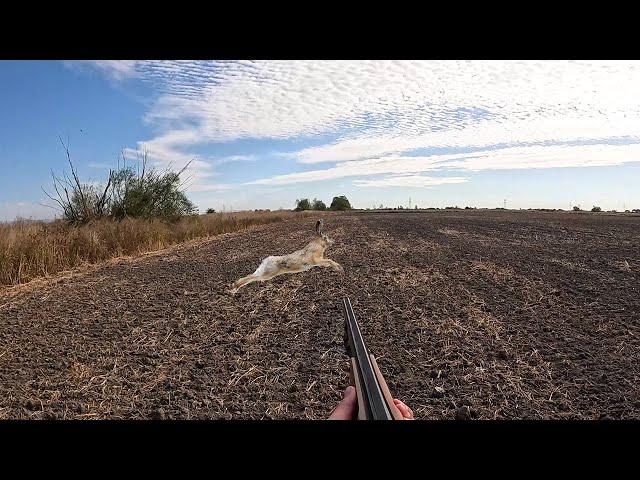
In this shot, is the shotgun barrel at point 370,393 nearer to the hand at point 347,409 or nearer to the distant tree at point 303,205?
the hand at point 347,409

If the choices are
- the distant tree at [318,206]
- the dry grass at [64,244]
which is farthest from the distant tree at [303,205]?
the dry grass at [64,244]

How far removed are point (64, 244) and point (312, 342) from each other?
5.86 m

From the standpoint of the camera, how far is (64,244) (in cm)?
769

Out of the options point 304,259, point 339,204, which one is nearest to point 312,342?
point 304,259

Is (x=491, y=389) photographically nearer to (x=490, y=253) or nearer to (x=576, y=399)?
(x=576, y=399)

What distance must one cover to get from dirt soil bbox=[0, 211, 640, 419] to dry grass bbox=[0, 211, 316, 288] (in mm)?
445

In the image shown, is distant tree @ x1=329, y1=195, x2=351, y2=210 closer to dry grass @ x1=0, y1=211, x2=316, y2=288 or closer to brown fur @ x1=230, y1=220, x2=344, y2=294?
dry grass @ x1=0, y1=211, x2=316, y2=288

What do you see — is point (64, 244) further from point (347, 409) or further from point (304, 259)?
point (347, 409)

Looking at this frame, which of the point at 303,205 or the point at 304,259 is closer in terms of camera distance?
the point at 304,259

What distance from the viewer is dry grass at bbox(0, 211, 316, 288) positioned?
6418 mm

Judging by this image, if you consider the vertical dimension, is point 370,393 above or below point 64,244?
above

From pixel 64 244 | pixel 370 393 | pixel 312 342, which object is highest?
pixel 370 393

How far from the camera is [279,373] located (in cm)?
315
